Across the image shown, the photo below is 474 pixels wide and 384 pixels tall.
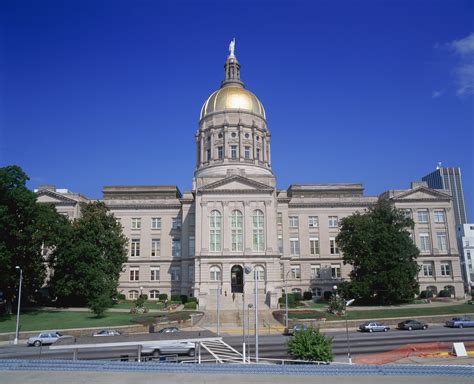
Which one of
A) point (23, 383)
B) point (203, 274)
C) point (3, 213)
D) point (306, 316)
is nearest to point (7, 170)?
point (3, 213)

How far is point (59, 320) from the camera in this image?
4553 centimetres

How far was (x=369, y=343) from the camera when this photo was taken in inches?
1303

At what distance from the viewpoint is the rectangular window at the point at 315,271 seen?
73.4m

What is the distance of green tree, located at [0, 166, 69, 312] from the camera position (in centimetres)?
4681

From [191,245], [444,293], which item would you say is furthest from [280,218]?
[444,293]

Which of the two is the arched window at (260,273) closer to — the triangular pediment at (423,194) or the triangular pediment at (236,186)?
the triangular pediment at (236,186)

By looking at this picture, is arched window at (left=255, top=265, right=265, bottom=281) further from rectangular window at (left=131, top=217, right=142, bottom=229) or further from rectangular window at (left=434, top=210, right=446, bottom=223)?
rectangular window at (left=434, top=210, right=446, bottom=223)

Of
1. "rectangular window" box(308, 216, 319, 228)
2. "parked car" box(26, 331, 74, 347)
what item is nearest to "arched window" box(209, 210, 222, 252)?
"rectangular window" box(308, 216, 319, 228)

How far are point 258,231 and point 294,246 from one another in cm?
1449

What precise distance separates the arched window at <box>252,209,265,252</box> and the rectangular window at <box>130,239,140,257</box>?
23327 mm

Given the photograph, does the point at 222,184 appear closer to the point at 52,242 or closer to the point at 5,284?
the point at 52,242

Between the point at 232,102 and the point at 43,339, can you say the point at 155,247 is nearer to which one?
the point at 232,102

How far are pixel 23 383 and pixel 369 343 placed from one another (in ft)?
87.0

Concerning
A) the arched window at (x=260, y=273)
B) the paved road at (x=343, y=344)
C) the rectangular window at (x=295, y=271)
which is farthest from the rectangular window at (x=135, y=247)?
the paved road at (x=343, y=344)
